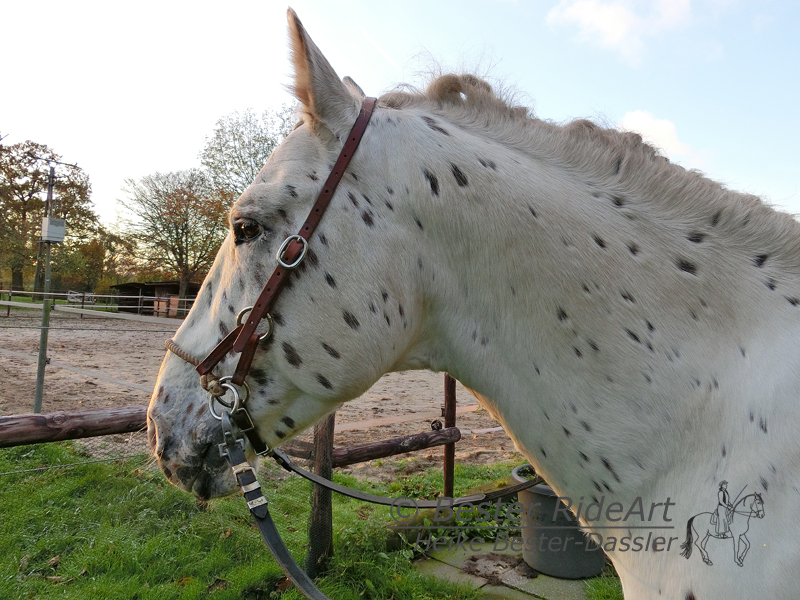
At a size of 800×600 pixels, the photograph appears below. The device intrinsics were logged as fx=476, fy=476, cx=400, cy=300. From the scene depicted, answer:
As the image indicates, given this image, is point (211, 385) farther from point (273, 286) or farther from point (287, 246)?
point (287, 246)

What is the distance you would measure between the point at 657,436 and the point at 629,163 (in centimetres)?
79

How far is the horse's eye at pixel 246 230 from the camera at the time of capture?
4.66ft

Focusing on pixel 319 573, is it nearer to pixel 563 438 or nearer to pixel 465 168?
pixel 563 438

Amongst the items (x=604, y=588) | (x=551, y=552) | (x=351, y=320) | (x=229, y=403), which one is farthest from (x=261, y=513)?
(x=604, y=588)

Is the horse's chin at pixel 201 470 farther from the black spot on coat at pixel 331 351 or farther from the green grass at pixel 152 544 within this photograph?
the green grass at pixel 152 544

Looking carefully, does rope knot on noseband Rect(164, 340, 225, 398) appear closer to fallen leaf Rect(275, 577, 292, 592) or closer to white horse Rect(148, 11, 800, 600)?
white horse Rect(148, 11, 800, 600)

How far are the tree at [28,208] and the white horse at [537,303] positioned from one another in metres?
31.8

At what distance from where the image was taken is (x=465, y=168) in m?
1.40

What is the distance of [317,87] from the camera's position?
1.39 meters

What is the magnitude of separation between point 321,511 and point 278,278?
2610mm

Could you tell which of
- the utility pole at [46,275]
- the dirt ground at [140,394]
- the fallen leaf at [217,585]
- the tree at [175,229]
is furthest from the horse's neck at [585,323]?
the tree at [175,229]

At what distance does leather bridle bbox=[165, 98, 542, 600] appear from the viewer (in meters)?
1.36

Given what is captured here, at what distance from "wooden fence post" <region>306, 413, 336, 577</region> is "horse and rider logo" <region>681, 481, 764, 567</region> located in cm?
257

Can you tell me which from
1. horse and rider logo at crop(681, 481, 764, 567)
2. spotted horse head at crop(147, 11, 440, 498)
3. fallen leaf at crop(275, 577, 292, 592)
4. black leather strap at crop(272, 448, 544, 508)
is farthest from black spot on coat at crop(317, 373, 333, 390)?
fallen leaf at crop(275, 577, 292, 592)
